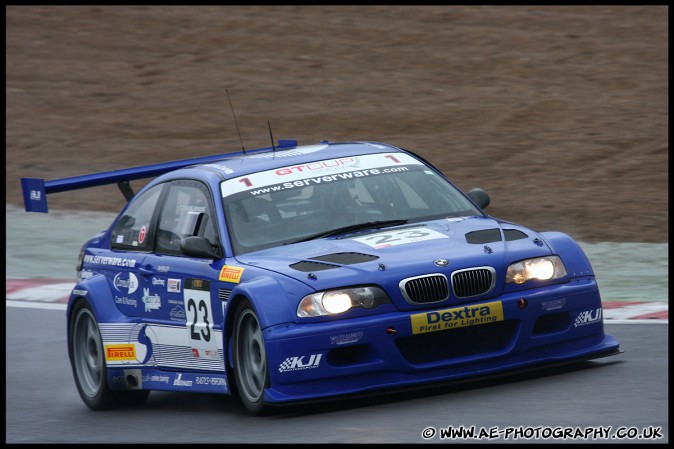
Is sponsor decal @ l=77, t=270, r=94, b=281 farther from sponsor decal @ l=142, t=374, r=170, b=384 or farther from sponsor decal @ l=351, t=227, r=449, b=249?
sponsor decal @ l=351, t=227, r=449, b=249

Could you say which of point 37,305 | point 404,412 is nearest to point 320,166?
point 404,412

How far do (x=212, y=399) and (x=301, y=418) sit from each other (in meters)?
1.46

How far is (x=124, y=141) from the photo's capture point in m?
19.2

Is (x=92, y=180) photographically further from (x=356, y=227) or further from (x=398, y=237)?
(x=398, y=237)

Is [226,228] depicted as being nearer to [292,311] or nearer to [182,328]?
[182,328]

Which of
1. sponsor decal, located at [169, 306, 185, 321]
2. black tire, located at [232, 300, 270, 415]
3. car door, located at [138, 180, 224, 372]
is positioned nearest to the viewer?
black tire, located at [232, 300, 270, 415]

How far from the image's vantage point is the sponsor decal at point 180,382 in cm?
769

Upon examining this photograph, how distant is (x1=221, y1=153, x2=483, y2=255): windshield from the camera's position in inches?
304

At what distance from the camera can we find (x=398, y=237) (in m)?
7.40

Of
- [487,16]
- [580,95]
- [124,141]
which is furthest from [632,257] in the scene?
[487,16]

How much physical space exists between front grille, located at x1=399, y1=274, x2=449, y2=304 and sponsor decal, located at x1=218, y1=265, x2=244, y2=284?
35.6 inches

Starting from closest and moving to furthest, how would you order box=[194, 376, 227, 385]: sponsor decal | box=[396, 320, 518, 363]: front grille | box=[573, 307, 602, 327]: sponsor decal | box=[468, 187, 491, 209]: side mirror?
box=[396, 320, 518, 363]: front grille
box=[573, 307, 602, 327]: sponsor decal
box=[194, 376, 227, 385]: sponsor decal
box=[468, 187, 491, 209]: side mirror

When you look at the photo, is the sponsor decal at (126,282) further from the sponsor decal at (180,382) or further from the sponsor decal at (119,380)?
the sponsor decal at (180,382)

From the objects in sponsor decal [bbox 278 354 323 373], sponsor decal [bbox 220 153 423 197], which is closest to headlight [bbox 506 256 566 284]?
sponsor decal [bbox 278 354 323 373]
